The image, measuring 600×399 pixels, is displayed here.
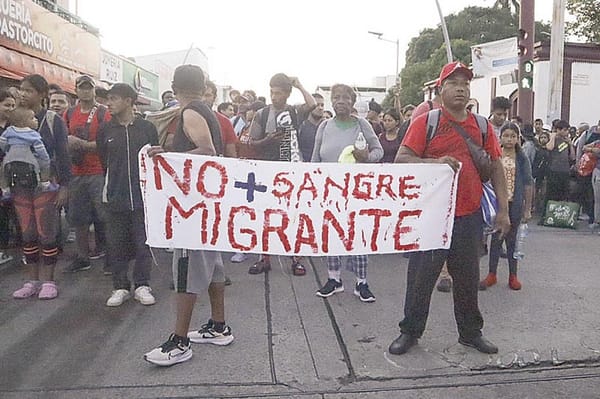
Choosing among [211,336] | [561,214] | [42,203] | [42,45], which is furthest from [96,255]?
[42,45]

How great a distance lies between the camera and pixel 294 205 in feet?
13.4

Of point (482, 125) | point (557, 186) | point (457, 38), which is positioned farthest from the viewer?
point (457, 38)

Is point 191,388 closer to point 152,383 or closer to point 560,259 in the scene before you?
point 152,383

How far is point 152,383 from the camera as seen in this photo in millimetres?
3520

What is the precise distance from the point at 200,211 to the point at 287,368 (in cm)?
112

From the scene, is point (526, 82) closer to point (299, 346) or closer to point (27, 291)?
point (299, 346)

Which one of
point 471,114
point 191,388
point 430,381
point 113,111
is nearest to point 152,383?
point 191,388

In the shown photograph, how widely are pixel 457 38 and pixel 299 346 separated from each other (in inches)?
1846

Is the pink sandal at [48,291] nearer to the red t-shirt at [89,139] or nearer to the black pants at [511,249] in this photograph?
the red t-shirt at [89,139]

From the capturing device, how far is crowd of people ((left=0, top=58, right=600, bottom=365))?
3.84 metres

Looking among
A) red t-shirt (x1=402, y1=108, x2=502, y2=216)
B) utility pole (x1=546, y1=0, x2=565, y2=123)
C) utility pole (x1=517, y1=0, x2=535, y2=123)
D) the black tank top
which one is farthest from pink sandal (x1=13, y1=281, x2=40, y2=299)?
utility pole (x1=546, y1=0, x2=565, y2=123)

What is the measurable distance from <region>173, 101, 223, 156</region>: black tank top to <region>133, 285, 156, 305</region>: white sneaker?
1.59 metres

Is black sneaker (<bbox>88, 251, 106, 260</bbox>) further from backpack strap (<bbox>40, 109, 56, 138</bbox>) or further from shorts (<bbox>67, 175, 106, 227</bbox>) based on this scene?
backpack strap (<bbox>40, 109, 56, 138</bbox>)

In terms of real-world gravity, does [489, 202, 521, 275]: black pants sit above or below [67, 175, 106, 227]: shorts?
below
